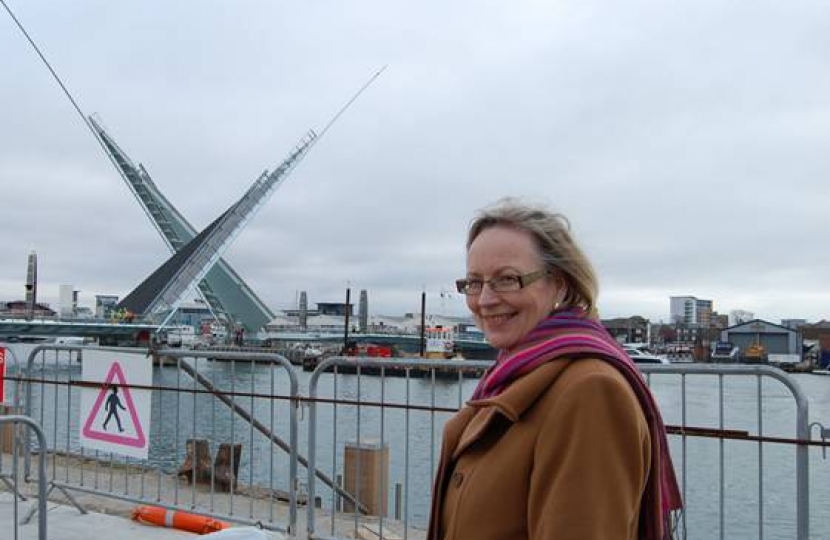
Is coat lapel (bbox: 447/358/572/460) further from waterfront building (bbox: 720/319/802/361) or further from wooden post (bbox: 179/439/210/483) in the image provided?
waterfront building (bbox: 720/319/802/361)

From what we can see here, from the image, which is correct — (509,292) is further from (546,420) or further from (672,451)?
(672,451)

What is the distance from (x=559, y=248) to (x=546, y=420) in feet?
1.47

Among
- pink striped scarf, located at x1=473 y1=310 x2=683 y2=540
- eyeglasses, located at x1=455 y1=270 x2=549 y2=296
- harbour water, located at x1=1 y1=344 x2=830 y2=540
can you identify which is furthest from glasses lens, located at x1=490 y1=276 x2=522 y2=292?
harbour water, located at x1=1 y1=344 x2=830 y2=540

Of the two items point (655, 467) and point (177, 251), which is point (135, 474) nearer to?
point (655, 467)

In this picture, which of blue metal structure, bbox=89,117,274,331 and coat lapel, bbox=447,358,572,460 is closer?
coat lapel, bbox=447,358,572,460

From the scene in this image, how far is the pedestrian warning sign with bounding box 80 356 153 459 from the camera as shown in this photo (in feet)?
18.9

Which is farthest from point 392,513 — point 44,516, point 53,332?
point 53,332

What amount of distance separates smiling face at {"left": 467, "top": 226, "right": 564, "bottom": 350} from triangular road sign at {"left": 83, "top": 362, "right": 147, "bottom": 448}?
466 cm

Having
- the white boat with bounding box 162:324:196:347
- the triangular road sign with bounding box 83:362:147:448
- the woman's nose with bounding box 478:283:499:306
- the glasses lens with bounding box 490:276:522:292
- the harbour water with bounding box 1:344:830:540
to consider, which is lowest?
the white boat with bounding box 162:324:196:347

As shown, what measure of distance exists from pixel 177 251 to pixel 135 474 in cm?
6199

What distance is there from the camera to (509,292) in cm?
173

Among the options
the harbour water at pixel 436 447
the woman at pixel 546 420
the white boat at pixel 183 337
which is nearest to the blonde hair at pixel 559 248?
the woman at pixel 546 420

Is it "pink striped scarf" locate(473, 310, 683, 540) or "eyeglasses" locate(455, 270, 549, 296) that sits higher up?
"eyeglasses" locate(455, 270, 549, 296)

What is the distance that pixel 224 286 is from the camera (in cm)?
7269
